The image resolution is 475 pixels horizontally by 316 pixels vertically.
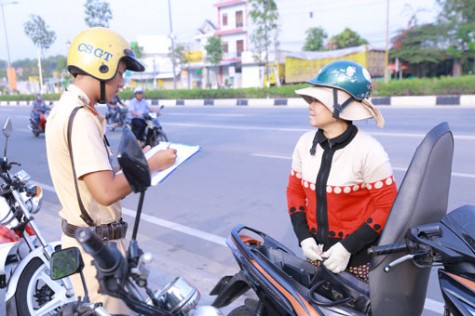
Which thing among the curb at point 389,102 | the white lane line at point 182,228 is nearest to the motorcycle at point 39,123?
the curb at point 389,102

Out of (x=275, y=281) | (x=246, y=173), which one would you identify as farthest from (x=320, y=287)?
(x=246, y=173)

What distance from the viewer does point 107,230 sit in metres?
1.90

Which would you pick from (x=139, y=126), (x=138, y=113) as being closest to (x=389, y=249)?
(x=139, y=126)

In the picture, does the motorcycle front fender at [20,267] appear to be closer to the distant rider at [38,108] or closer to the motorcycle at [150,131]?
Result: the motorcycle at [150,131]

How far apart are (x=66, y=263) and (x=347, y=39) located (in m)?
53.9

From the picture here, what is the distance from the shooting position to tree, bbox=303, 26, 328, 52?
5225cm

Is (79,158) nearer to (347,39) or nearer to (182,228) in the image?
(182,228)

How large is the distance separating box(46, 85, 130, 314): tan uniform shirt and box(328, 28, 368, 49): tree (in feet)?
171

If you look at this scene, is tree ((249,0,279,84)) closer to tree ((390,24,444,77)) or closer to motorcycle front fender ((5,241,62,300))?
tree ((390,24,444,77))

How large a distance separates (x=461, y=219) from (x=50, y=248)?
2185 millimetres

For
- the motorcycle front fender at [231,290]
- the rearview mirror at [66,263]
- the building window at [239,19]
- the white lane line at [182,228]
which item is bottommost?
the white lane line at [182,228]

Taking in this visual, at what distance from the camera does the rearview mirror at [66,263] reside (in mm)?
1377

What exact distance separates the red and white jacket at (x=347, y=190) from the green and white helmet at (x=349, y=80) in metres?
0.17

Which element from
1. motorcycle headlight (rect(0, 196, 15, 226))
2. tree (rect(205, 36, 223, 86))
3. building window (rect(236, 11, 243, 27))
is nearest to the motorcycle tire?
motorcycle headlight (rect(0, 196, 15, 226))
